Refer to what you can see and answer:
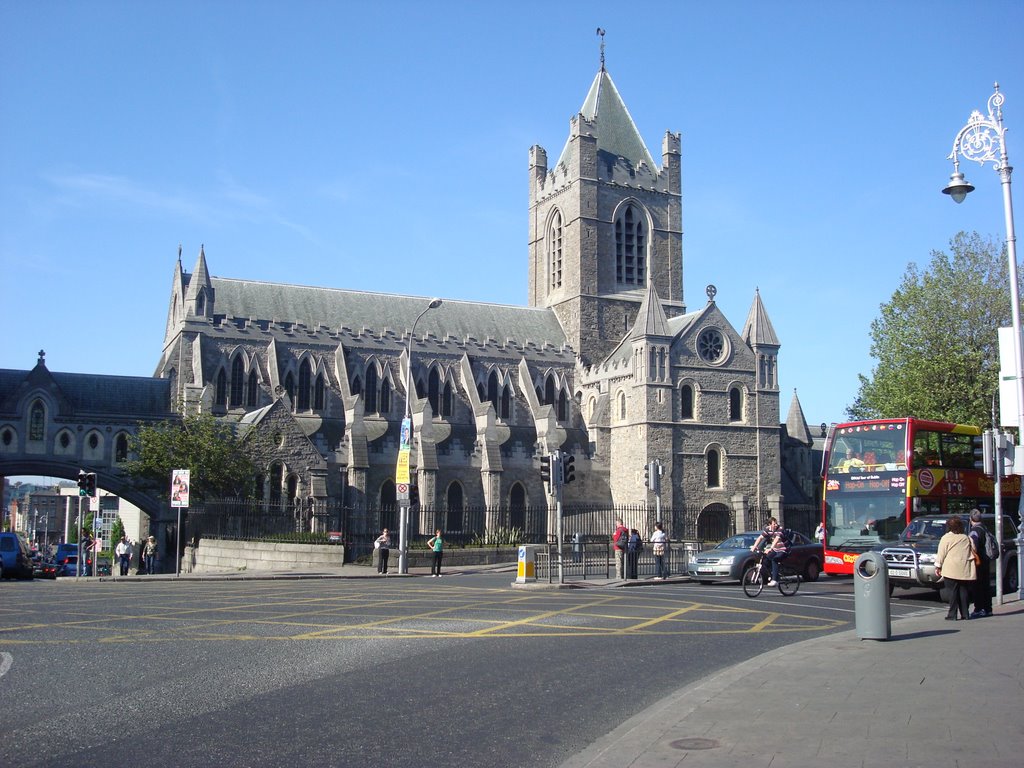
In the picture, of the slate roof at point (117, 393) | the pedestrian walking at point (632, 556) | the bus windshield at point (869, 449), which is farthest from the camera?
the slate roof at point (117, 393)

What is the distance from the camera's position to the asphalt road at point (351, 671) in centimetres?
738

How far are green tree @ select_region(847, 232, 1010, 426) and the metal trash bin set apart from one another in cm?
2777

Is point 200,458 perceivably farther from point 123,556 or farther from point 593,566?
point 593,566

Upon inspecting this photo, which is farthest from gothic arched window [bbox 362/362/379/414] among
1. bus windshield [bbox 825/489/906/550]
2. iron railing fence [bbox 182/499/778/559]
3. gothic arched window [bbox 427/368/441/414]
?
bus windshield [bbox 825/489/906/550]

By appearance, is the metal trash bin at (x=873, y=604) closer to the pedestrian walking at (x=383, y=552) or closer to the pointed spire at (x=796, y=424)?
the pedestrian walking at (x=383, y=552)

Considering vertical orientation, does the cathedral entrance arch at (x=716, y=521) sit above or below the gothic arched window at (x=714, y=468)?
below

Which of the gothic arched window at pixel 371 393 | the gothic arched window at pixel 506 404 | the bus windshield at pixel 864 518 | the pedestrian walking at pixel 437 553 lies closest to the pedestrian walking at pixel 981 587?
the bus windshield at pixel 864 518

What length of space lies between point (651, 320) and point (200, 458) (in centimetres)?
2268

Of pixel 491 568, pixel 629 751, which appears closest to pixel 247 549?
pixel 491 568

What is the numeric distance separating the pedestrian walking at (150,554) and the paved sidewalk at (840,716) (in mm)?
→ 31892

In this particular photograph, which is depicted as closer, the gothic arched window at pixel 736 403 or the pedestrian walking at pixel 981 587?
the pedestrian walking at pixel 981 587

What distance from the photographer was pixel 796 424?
6056 cm

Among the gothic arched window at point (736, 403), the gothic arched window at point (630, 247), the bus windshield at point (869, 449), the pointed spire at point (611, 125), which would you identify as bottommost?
the bus windshield at point (869, 449)

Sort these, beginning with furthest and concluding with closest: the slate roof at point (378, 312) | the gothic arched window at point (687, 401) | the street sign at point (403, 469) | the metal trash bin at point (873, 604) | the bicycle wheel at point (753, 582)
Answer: the slate roof at point (378, 312) → the gothic arched window at point (687, 401) → the street sign at point (403, 469) → the bicycle wheel at point (753, 582) → the metal trash bin at point (873, 604)
